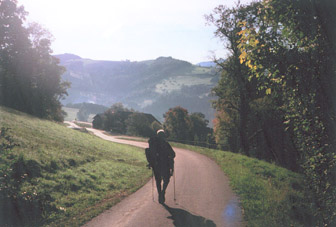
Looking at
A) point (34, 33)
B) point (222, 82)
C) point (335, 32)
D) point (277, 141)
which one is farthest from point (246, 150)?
point (34, 33)

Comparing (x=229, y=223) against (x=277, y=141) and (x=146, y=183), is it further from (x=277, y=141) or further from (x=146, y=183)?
(x=277, y=141)

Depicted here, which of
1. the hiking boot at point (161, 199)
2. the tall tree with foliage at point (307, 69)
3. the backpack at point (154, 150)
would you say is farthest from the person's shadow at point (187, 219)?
the tall tree with foliage at point (307, 69)

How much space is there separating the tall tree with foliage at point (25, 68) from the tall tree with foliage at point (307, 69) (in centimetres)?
3895

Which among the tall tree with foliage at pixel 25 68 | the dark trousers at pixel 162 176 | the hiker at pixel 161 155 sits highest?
the tall tree with foliage at pixel 25 68

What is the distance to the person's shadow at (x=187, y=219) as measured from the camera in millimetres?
5867

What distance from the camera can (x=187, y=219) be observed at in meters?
6.23

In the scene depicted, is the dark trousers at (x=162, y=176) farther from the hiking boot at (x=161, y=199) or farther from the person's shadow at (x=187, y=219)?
the person's shadow at (x=187, y=219)

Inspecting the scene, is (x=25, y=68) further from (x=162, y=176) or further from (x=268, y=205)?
(x=268, y=205)

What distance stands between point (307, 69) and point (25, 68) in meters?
42.8

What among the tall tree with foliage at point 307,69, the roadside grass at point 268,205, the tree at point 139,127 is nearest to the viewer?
the tall tree with foliage at point 307,69

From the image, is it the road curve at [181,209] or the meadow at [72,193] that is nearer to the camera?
the road curve at [181,209]

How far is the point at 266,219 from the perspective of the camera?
20.0 ft

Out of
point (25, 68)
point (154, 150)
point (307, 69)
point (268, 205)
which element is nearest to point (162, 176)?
point (154, 150)

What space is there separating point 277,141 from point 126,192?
983 inches
